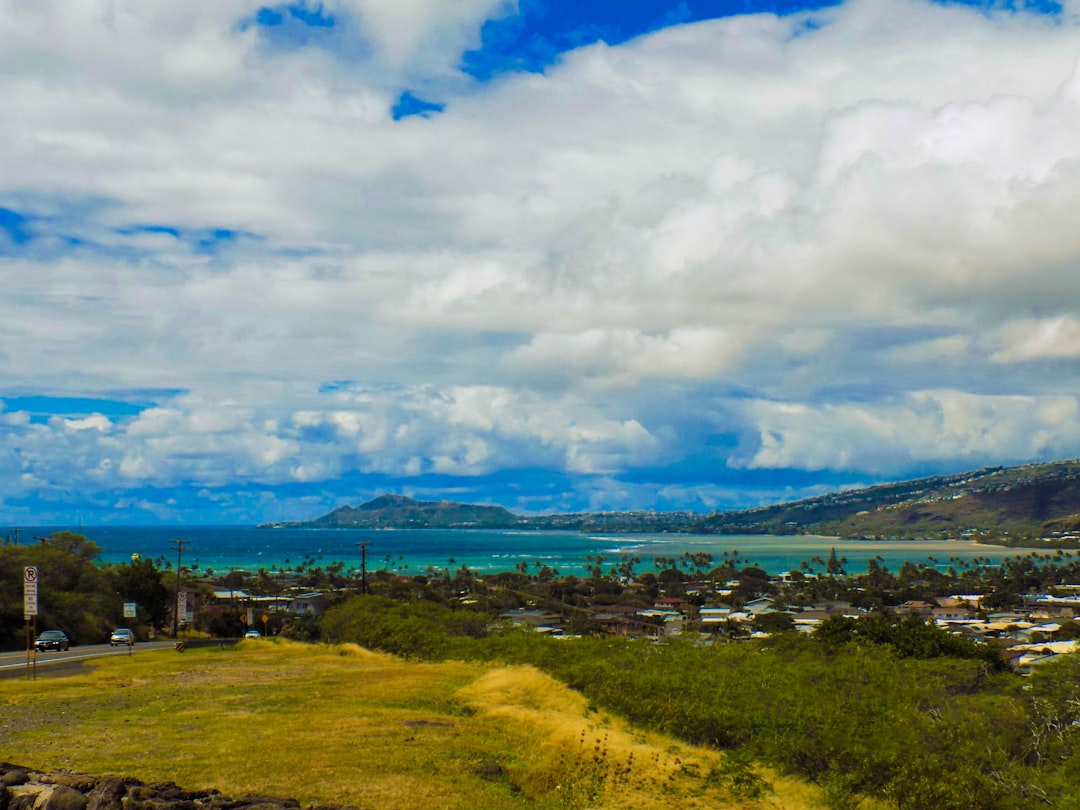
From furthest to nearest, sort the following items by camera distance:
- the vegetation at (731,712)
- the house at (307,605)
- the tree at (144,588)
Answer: the house at (307,605)
the tree at (144,588)
the vegetation at (731,712)

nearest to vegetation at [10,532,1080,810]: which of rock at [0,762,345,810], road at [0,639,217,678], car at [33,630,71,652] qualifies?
rock at [0,762,345,810]

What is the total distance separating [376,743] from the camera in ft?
59.8

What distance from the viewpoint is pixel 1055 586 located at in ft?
411

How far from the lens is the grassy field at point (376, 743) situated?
1487 centimetres

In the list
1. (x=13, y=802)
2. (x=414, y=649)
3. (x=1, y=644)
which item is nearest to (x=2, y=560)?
(x=1, y=644)

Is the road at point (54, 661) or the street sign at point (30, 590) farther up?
the street sign at point (30, 590)

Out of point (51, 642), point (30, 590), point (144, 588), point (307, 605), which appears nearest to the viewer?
point (30, 590)

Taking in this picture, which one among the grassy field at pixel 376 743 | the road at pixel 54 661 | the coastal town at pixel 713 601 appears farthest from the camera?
the coastal town at pixel 713 601

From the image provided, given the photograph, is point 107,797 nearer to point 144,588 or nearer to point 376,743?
point 376,743

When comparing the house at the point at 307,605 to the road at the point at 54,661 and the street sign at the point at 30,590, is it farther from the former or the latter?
the street sign at the point at 30,590

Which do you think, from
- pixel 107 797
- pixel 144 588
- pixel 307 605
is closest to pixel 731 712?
pixel 107 797

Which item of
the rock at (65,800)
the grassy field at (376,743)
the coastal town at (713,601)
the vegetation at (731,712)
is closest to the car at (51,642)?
the vegetation at (731,712)

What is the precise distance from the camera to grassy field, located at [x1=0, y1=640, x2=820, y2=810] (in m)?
14.9

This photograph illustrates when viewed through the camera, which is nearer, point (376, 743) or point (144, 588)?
point (376, 743)
